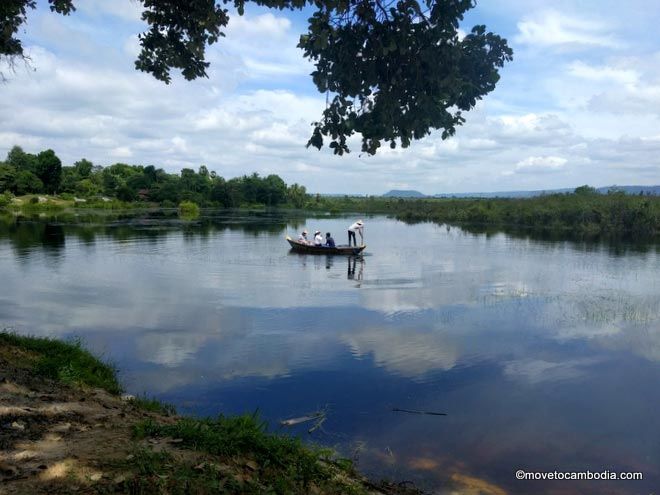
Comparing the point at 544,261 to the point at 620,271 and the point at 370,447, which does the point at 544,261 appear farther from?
the point at 370,447

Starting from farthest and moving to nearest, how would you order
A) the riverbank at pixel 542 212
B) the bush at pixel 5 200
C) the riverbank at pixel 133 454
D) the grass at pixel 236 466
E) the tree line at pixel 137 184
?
the tree line at pixel 137 184 → the bush at pixel 5 200 → the riverbank at pixel 542 212 → the grass at pixel 236 466 → the riverbank at pixel 133 454

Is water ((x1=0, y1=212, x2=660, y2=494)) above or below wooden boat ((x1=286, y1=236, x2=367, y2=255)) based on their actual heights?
below

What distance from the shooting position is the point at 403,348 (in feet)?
53.2

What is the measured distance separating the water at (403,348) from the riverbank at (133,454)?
2.59 metres

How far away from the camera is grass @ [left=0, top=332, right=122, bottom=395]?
1057 cm

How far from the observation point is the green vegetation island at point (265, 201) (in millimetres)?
59844

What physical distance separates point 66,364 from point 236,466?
7220 mm

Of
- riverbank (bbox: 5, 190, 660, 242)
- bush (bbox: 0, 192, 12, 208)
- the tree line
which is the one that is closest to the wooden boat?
riverbank (bbox: 5, 190, 660, 242)

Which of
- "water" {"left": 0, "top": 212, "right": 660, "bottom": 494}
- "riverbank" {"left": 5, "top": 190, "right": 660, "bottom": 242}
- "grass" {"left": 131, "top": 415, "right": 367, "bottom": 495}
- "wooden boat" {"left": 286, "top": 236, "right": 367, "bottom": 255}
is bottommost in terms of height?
"water" {"left": 0, "top": 212, "right": 660, "bottom": 494}

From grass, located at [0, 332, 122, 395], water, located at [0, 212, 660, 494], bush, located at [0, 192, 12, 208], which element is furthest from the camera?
bush, located at [0, 192, 12, 208]

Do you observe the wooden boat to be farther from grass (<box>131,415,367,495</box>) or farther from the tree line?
the tree line

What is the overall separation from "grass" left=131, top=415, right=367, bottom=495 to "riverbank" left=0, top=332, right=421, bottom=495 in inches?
0.5

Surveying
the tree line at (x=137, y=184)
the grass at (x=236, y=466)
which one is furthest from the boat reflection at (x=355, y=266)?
the tree line at (x=137, y=184)

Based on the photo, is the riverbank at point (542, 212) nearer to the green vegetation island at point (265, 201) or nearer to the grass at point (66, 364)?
the green vegetation island at point (265, 201)
